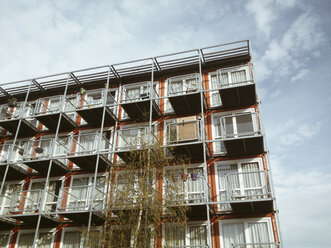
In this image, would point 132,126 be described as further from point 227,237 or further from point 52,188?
point 227,237

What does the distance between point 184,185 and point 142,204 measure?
220cm

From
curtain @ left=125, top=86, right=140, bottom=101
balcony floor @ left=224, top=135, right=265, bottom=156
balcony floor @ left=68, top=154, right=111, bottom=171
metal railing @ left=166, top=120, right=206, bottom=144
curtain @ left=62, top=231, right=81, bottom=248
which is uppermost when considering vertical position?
curtain @ left=125, top=86, right=140, bottom=101

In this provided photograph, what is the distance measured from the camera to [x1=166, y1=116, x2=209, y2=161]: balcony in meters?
14.4

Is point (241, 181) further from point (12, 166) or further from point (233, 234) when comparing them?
point (12, 166)

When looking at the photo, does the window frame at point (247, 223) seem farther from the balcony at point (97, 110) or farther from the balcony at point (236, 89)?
the balcony at point (97, 110)

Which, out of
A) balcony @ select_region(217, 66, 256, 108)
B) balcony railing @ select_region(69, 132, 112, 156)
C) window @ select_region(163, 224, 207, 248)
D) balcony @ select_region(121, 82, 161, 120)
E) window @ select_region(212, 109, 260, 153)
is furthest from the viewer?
balcony railing @ select_region(69, 132, 112, 156)

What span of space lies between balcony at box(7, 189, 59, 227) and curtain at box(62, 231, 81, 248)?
813 mm

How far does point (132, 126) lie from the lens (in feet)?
56.9

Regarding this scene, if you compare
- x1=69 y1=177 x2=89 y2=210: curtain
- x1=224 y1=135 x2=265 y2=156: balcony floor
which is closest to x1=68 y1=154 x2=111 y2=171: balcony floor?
x1=69 y1=177 x2=89 y2=210: curtain

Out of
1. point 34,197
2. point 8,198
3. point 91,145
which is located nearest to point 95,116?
point 91,145

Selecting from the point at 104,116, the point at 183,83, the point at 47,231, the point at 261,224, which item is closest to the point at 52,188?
the point at 47,231

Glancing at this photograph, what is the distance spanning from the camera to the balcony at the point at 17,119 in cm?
1773

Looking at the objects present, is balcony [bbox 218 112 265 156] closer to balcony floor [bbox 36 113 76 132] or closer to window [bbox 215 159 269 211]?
window [bbox 215 159 269 211]

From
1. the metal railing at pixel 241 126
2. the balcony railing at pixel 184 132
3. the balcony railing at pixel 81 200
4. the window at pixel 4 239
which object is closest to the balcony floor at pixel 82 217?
the balcony railing at pixel 81 200
